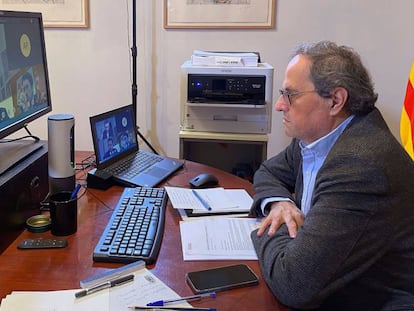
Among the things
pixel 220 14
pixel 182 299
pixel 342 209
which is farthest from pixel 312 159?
pixel 220 14

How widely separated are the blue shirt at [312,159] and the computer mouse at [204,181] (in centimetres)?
32

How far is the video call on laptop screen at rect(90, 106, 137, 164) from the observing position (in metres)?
1.63

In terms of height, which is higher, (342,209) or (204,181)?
(342,209)

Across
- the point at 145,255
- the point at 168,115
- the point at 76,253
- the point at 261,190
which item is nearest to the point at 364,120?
the point at 261,190

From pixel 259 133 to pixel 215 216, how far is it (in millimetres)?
1161

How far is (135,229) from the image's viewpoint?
121 centimetres

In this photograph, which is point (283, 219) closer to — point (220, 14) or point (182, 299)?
point (182, 299)

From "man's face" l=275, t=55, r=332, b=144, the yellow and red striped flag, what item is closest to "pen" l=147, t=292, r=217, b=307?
"man's face" l=275, t=55, r=332, b=144

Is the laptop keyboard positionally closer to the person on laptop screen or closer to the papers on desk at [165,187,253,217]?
the person on laptop screen

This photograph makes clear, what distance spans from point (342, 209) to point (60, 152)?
869 millimetres

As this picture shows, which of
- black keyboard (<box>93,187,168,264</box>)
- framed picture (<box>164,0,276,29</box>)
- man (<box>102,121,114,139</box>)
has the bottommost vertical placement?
black keyboard (<box>93,187,168,264</box>)

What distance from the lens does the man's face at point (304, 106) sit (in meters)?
1.16

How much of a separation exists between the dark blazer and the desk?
77 millimetres

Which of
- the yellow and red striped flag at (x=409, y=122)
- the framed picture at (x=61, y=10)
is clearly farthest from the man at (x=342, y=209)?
the framed picture at (x=61, y=10)
